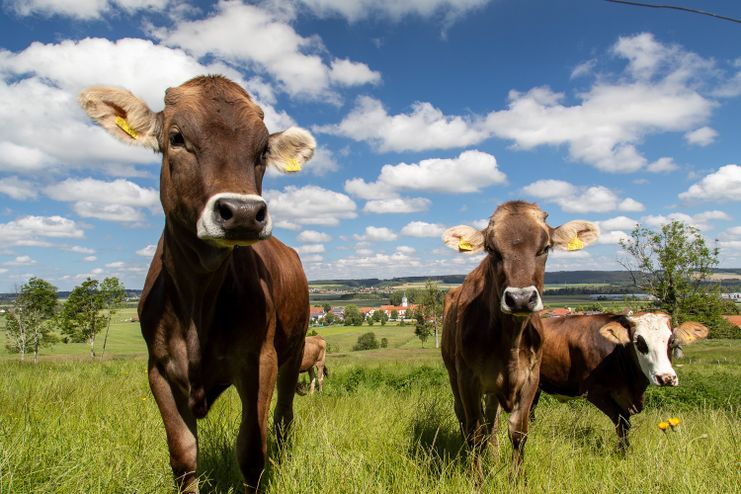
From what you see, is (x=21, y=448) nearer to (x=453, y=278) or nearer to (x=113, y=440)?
(x=113, y=440)

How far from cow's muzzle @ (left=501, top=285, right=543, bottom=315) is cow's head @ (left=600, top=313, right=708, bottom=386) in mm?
4481

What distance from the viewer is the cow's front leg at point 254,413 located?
348cm

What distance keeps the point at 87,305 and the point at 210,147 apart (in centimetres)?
6253

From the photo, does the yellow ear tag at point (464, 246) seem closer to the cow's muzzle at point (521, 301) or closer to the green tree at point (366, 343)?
the cow's muzzle at point (521, 301)

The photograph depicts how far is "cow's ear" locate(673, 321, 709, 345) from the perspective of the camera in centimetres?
843

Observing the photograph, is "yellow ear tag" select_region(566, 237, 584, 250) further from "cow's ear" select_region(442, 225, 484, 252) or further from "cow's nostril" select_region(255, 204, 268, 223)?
"cow's nostril" select_region(255, 204, 268, 223)

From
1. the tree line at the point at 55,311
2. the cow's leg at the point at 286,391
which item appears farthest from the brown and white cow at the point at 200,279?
the tree line at the point at 55,311

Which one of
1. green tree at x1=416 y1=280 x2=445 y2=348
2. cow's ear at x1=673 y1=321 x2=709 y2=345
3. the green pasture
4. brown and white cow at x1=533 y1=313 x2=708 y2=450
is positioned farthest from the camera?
green tree at x1=416 y1=280 x2=445 y2=348

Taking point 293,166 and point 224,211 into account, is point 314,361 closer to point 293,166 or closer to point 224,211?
point 293,166

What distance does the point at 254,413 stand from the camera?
3.49 metres

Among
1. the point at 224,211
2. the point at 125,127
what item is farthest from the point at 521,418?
the point at 125,127

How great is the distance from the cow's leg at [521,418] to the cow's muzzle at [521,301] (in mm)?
1279

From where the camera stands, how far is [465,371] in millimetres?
5453

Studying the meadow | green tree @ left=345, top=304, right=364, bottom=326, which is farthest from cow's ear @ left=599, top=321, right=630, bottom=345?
green tree @ left=345, top=304, right=364, bottom=326
